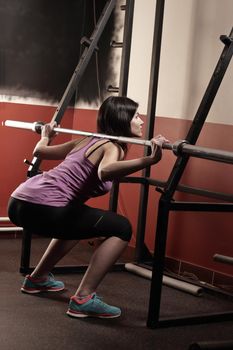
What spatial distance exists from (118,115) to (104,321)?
1.06m

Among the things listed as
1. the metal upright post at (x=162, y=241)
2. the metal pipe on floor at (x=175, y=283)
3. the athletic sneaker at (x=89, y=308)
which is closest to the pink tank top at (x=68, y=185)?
the metal upright post at (x=162, y=241)

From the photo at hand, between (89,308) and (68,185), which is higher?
(68,185)

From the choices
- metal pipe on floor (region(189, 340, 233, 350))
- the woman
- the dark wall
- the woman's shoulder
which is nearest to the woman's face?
the woman

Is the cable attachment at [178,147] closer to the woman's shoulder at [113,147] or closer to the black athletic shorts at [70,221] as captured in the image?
the woman's shoulder at [113,147]

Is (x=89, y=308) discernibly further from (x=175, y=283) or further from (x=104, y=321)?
(x=175, y=283)

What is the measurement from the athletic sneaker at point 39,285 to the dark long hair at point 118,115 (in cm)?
92

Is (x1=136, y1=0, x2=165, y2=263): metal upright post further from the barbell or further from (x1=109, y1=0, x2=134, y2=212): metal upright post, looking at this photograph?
the barbell

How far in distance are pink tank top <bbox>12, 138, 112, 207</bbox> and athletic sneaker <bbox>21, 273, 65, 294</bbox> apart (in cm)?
56

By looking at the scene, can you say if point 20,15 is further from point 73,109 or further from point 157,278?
point 157,278

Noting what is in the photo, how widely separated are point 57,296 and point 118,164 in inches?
37.9

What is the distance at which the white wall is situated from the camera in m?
3.87

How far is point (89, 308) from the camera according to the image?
300 cm

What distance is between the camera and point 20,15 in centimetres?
473

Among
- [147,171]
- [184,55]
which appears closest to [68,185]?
[147,171]
